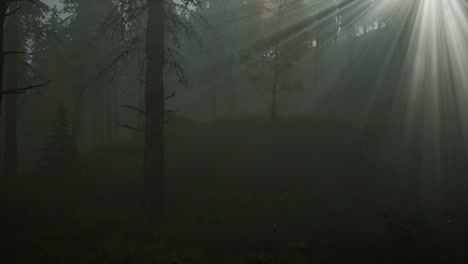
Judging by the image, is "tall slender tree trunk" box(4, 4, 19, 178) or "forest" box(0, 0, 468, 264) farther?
"tall slender tree trunk" box(4, 4, 19, 178)

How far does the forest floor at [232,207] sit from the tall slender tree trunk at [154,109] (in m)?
1.25

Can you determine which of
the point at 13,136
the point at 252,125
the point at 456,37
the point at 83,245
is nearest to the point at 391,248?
the point at 83,245

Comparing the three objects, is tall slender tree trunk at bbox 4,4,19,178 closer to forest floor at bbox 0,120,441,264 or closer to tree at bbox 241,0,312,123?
forest floor at bbox 0,120,441,264

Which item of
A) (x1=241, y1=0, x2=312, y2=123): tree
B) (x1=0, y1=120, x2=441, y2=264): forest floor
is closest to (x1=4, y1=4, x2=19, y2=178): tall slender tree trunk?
(x1=0, y1=120, x2=441, y2=264): forest floor

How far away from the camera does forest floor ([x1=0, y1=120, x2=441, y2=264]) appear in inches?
348

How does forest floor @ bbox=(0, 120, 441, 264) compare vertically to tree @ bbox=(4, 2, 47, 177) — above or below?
below

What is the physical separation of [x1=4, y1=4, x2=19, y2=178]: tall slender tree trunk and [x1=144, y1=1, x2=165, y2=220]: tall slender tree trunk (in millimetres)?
12061

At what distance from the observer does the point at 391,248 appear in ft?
29.4

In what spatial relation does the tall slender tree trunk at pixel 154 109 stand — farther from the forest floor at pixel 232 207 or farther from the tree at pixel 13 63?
the tree at pixel 13 63

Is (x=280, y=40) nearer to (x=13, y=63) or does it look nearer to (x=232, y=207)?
(x=232, y=207)

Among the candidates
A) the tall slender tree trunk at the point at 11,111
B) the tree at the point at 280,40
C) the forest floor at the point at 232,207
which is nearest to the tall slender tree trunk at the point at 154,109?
the forest floor at the point at 232,207

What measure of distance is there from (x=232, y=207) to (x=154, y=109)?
437 centimetres

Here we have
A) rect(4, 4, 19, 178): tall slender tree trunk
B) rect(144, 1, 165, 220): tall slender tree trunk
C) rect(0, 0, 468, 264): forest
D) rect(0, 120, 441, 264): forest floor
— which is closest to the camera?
rect(0, 120, 441, 264): forest floor

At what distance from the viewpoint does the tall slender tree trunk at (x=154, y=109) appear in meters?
10.2
